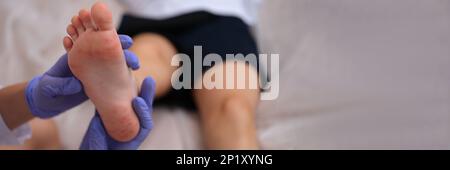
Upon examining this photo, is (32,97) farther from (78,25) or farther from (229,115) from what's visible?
(229,115)

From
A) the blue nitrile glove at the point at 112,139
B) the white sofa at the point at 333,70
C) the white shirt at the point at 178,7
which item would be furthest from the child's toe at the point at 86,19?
the white shirt at the point at 178,7

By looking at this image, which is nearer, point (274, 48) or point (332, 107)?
point (332, 107)

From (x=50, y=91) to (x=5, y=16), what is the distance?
53 centimetres

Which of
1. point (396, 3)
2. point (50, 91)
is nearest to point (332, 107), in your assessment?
point (396, 3)

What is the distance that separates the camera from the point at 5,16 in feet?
3.47

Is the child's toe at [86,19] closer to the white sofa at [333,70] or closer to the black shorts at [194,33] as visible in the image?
the white sofa at [333,70]

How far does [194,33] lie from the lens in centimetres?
95

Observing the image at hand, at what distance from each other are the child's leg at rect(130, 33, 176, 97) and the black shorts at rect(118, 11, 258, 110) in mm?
18

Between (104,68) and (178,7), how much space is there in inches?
18.5

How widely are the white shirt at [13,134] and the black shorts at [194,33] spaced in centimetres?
25

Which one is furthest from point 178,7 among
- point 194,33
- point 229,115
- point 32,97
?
point 32,97

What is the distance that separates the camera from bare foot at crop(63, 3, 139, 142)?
0.53 m
